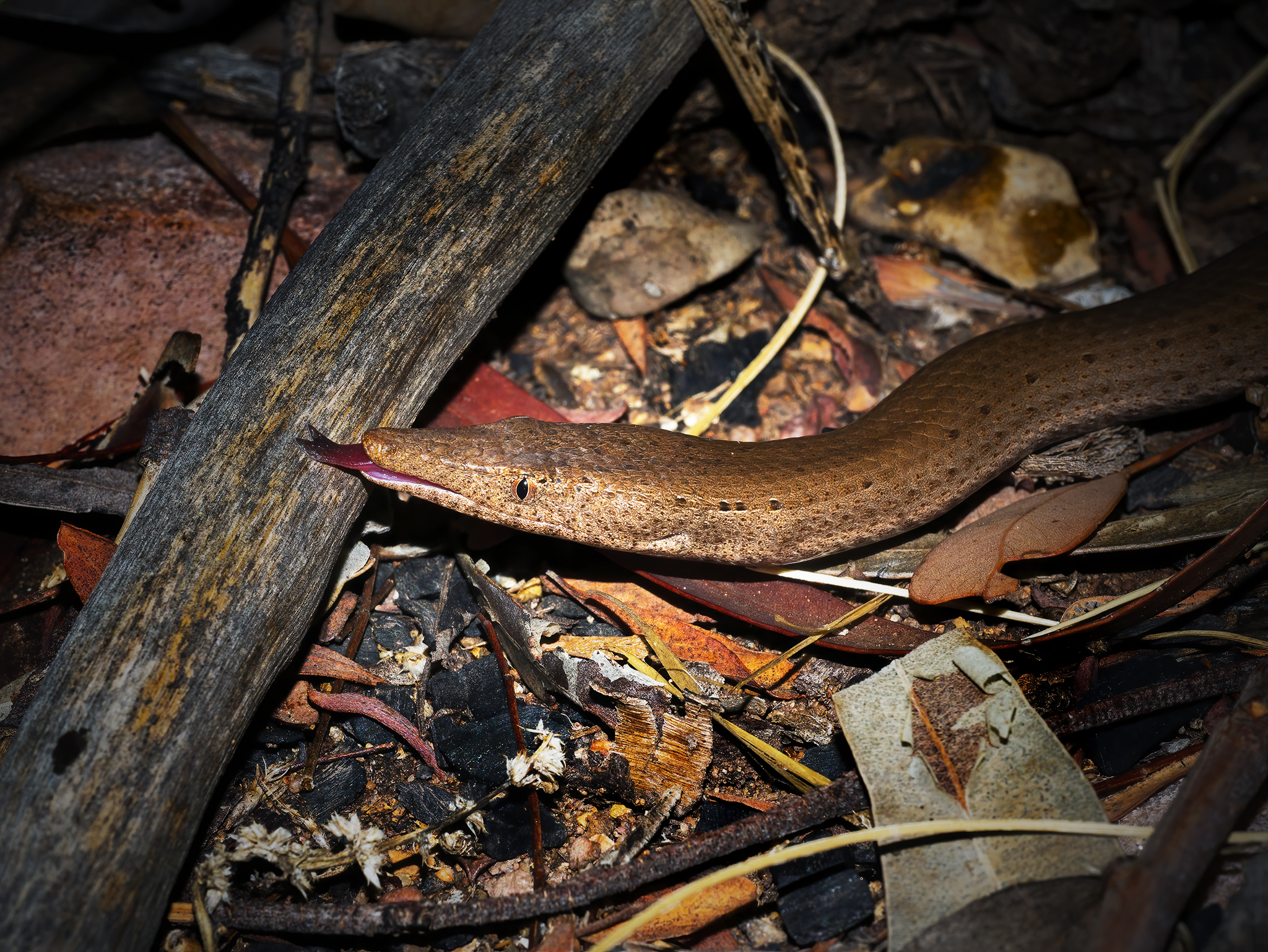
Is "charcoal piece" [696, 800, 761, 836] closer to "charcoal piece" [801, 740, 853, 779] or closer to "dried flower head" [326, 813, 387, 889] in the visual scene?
"charcoal piece" [801, 740, 853, 779]

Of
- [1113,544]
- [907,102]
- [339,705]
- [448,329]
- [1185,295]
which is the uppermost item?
[907,102]

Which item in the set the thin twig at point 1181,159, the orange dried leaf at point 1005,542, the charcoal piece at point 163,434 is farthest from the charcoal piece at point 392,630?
the thin twig at point 1181,159

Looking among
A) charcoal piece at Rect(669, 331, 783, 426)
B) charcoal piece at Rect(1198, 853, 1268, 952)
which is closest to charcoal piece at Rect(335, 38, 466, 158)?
charcoal piece at Rect(669, 331, 783, 426)

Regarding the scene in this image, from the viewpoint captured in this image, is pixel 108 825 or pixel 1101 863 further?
pixel 1101 863

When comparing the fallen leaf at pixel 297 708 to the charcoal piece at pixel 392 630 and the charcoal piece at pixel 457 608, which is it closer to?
the charcoal piece at pixel 392 630

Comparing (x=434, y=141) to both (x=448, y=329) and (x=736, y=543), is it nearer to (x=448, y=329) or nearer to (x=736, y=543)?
(x=448, y=329)

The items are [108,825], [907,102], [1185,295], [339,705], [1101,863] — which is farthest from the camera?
[907,102]

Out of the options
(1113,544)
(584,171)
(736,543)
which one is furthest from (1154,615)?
(584,171)

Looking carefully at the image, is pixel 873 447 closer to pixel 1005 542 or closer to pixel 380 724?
pixel 1005 542
